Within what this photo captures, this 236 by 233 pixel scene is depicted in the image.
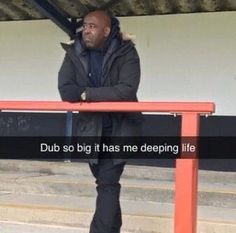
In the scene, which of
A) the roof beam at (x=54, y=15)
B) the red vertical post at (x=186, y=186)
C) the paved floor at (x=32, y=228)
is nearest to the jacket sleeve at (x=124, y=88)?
the red vertical post at (x=186, y=186)

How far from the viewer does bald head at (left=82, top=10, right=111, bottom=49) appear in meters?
2.81

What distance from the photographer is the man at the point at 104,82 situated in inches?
110

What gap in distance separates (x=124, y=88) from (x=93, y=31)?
351mm

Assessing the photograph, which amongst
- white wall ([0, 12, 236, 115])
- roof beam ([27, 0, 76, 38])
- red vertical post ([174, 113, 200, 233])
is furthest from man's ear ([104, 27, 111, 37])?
white wall ([0, 12, 236, 115])

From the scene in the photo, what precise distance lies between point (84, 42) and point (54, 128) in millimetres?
4542

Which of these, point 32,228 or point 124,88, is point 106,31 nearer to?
point 124,88

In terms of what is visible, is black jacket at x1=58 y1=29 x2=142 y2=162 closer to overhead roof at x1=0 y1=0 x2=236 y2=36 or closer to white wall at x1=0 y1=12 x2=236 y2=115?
overhead roof at x1=0 y1=0 x2=236 y2=36

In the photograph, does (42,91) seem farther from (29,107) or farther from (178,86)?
(29,107)

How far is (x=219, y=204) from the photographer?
4.29 metres

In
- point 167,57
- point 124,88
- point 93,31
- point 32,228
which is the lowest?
point 32,228

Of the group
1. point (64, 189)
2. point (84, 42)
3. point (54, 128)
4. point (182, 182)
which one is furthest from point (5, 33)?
point (182, 182)

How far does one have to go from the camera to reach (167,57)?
21.9 ft

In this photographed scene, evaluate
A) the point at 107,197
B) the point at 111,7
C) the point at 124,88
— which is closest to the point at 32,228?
the point at 107,197

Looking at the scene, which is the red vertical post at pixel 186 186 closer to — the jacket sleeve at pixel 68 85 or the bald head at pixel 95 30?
the jacket sleeve at pixel 68 85
